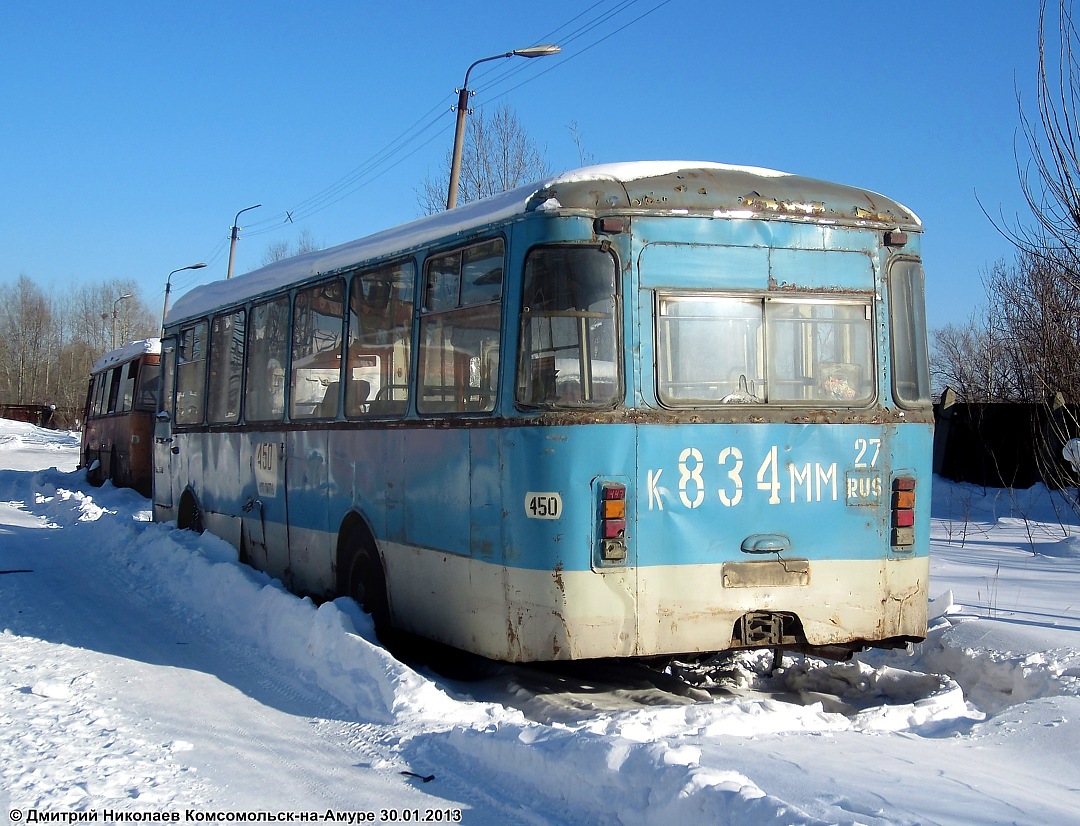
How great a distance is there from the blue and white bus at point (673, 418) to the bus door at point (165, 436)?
735 centimetres

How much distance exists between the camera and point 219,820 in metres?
4.79

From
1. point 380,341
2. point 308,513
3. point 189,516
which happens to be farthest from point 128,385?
point 380,341

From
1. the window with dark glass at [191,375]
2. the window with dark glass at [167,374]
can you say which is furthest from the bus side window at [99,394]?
the window with dark glass at [191,375]

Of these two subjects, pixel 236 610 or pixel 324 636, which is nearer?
pixel 324 636

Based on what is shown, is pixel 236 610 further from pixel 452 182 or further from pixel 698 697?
pixel 452 182

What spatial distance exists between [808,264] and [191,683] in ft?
16.1

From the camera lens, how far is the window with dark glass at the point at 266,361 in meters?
10.2

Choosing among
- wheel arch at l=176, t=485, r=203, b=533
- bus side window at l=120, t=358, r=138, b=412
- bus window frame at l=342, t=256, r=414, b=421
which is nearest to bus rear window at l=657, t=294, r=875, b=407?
bus window frame at l=342, t=256, r=414, b=421

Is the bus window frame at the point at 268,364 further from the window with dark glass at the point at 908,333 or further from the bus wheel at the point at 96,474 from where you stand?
the bus wheel at the point at 96,474

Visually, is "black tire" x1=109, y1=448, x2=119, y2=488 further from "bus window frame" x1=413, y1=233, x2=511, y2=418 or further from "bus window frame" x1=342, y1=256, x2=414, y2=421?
"bus window frame" x1=413, y1=233, x2=511, y2=418

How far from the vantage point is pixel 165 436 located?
14.1 meters

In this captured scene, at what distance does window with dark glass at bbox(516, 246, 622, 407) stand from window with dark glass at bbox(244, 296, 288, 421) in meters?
4.37

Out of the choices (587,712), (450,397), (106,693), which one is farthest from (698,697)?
(106,693)

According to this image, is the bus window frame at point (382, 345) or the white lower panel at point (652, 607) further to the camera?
the bus window frame at point (382, 345)
